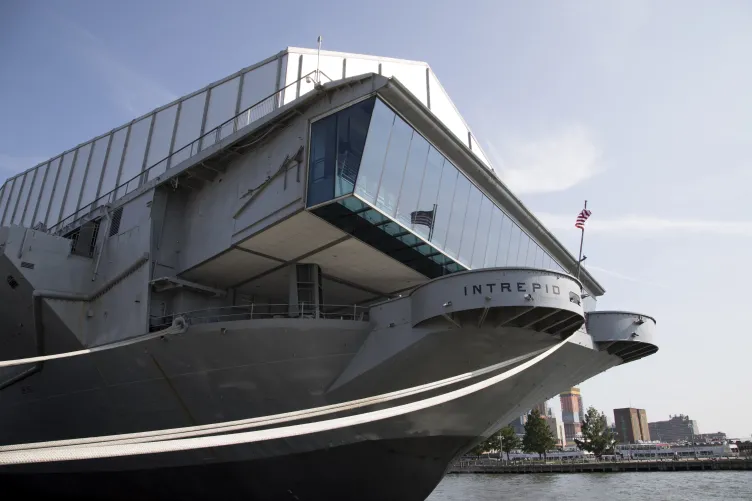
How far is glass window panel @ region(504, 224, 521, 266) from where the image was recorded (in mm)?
23297

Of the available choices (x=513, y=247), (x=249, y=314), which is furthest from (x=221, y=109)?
(x=513, y=247)

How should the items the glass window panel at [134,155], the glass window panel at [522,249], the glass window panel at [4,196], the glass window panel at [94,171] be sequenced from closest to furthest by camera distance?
the glass window panel at [522,249]
the glass window panel at [134,155]
the glass window panel at [94,171]
the glass window panel at [4,196]

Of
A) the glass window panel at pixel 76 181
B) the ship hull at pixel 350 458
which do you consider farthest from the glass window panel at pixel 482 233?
the glass window panel at pixel 76 181

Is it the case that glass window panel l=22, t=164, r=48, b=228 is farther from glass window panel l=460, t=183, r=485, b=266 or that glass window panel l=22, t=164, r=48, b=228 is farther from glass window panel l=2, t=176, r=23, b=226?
glass window panel l=460, t=183, r=485, b=266

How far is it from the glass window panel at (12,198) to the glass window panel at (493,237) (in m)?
30.0

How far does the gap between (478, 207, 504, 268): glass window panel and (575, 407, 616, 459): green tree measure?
2332 inches

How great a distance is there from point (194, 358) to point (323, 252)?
509cm

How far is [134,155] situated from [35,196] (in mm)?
11608

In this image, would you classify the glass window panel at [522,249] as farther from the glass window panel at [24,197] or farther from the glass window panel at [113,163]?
the glass window panel at [24,197]

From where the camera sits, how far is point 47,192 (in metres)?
31.6

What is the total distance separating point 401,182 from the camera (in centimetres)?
1673

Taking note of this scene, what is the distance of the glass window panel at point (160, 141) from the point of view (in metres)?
23.2

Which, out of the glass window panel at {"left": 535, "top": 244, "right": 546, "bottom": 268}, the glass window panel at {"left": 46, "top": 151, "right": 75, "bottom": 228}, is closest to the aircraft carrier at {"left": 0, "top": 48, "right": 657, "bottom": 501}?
the glass window panel at {"left": 535, "top": 244, "right": 546, "bottom": 268}

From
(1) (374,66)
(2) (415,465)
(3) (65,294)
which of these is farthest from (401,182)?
(3) (65,294)
